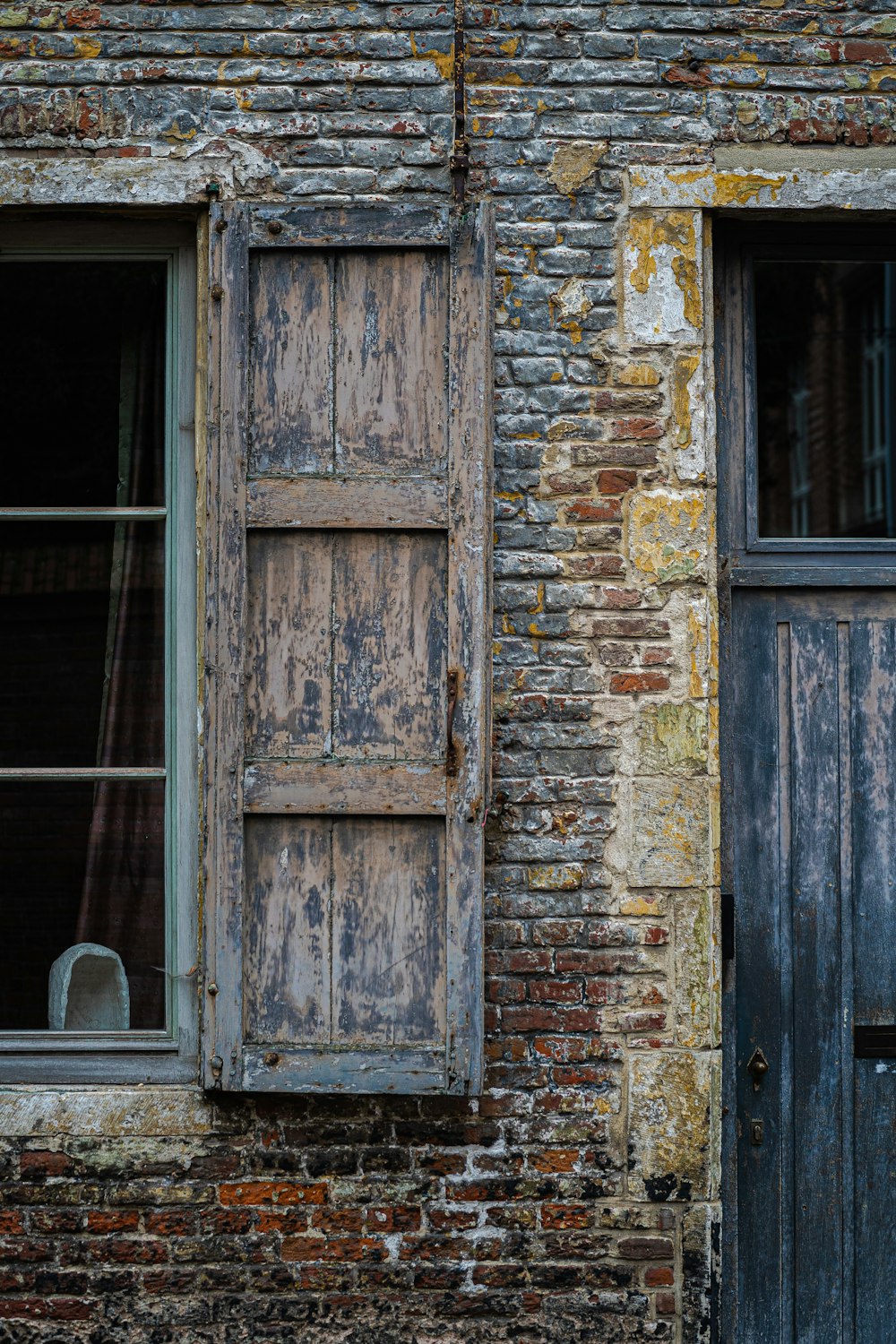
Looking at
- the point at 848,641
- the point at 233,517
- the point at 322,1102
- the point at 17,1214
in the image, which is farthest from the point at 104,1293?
the point at 848,641

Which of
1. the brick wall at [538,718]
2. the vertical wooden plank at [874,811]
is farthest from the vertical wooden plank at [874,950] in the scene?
the brick wall at [538,718]

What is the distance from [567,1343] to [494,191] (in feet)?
9.27

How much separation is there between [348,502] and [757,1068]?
1789mm

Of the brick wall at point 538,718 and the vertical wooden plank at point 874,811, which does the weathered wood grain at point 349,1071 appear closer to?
the brick wall at point 538,718

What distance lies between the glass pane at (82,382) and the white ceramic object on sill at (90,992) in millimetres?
1179

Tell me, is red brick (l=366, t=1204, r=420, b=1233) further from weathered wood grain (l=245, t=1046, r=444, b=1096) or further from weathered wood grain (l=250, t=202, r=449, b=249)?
weathered wood grain (l=250, t=202, r=449, b=249)

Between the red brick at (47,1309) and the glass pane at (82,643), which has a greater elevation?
the glass pane at (82,643)

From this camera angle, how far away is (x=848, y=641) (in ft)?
10.5

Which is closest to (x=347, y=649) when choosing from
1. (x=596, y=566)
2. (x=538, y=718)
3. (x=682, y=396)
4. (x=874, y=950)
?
(x=538, y=718)

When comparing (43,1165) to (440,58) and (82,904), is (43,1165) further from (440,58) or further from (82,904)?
(440,58)

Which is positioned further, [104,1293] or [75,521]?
[75,521]

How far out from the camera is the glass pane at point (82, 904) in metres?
3.07

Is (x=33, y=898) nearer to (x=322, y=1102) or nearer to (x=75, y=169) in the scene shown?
(x=322, y=1102)

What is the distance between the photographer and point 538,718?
118 inches
